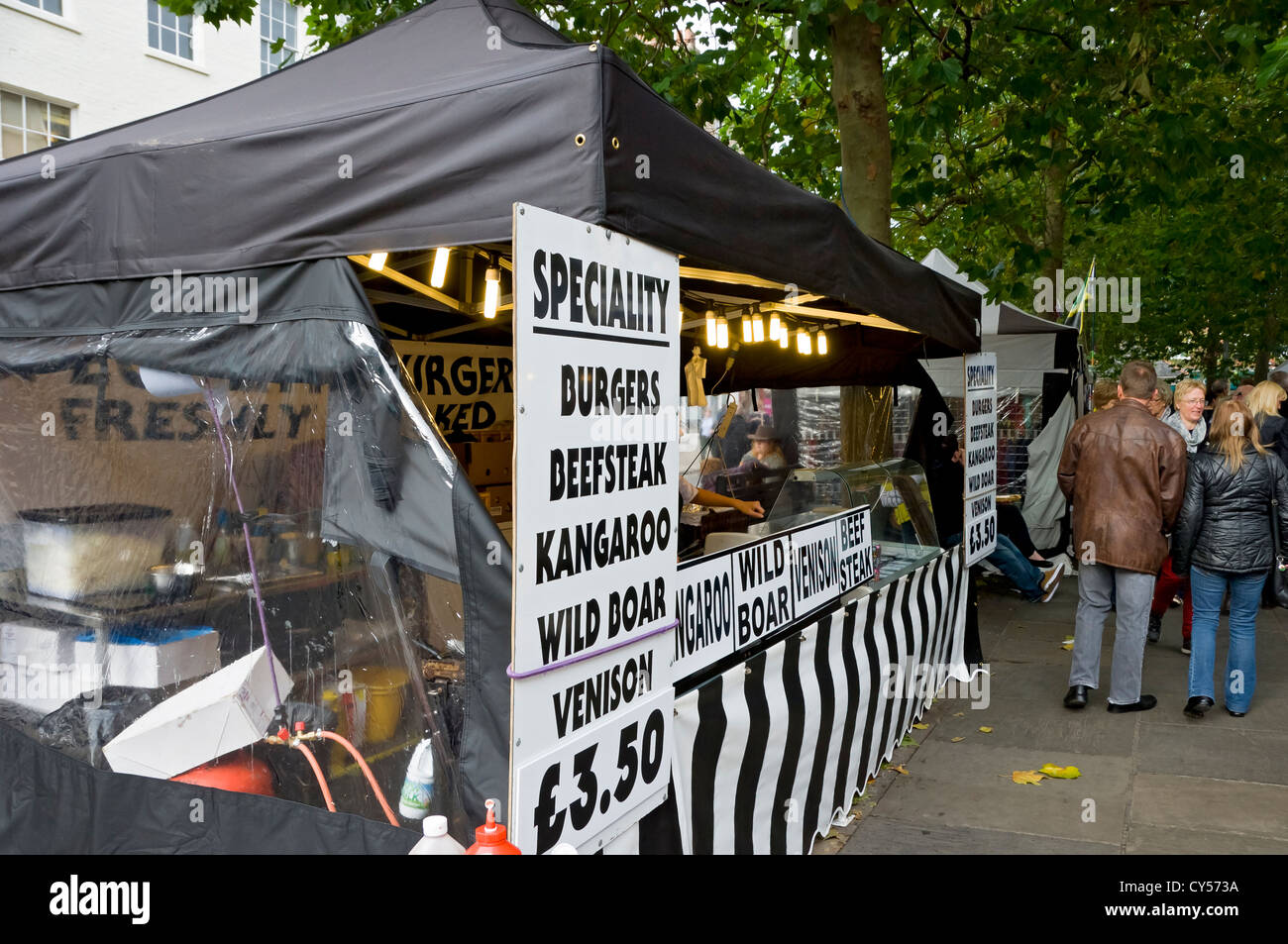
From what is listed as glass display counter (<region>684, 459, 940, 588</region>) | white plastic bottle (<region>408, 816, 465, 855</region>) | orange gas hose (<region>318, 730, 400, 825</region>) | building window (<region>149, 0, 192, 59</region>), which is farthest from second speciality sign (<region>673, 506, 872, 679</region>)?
building window (<region>149, 0, 192, 59</region>)

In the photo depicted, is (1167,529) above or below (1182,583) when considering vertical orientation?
above

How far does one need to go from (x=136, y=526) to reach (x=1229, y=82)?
13877 millimetres

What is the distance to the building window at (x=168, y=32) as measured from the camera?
53.5 feet

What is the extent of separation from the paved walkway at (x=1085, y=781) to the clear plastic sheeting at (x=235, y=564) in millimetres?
2419

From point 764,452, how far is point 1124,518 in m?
4.54

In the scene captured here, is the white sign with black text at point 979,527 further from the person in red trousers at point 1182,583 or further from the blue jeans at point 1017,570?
the blue jeans at point 1017,570

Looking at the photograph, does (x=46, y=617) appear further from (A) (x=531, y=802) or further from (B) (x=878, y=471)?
(B) (x=878, y=471)

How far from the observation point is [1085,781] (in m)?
5.16

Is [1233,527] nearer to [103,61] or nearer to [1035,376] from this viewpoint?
[1035,376]

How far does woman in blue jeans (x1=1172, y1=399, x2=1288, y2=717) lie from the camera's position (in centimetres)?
568

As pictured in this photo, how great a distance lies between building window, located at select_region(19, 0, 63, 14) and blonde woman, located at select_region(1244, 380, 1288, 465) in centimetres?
1637

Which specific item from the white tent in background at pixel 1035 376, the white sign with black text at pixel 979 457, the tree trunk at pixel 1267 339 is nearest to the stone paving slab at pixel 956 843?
the white sign with black text at pixel 979 457

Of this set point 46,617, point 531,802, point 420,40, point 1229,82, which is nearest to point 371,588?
point 531,802

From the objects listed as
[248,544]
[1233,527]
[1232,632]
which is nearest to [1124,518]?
[1233,527]
